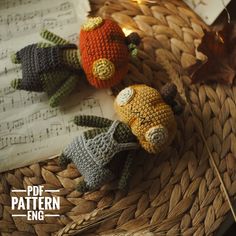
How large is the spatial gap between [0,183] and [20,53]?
0.21m

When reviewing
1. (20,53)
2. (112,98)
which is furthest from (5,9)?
(112,98)

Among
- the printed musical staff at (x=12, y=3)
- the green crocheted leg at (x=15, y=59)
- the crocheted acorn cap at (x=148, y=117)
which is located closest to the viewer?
the crocheted acorn cap at (x=148, y=117)

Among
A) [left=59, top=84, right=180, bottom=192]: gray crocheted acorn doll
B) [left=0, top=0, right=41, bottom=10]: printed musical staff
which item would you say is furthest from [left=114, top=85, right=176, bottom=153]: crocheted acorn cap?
[left=0, top=0, right=41, bottom=10]: printed musical staff

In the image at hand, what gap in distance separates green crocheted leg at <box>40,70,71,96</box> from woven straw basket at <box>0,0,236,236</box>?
3.7 inches

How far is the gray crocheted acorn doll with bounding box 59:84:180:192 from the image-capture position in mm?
600

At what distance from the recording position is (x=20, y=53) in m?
0.70

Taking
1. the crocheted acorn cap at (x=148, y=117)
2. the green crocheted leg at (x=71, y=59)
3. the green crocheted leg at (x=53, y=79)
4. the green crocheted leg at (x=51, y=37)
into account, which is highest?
the crocheted acorn cap at (x=148, y=117)

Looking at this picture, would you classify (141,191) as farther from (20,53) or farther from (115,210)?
(20,53)

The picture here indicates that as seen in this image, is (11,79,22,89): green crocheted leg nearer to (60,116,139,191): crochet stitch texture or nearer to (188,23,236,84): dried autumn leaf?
(60,116,139,191): crochet stitch texture

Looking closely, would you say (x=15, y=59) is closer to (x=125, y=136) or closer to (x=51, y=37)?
(x=51, y=37)

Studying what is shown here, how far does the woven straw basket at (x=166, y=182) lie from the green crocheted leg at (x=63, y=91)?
0.26 feet

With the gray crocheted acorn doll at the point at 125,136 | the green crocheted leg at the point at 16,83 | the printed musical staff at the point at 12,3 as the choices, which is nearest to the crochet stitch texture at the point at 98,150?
the gray crocheted acorn doll at the point at 125,136

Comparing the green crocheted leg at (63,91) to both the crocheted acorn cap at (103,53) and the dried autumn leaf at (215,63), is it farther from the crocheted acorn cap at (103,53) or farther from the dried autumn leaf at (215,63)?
the dried autumn leaf at (215,63)

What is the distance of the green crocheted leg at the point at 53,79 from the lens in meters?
0.67
